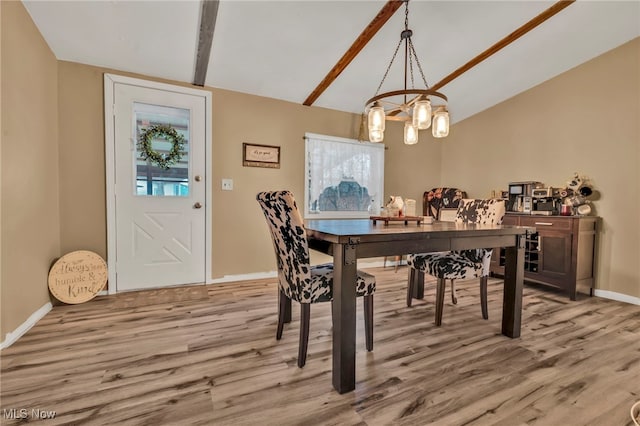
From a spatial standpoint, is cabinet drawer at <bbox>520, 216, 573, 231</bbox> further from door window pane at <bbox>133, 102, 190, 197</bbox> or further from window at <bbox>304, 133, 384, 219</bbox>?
door window pane at <bbox>133, 102, 190, 197</bbox>

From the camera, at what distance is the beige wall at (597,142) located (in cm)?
286

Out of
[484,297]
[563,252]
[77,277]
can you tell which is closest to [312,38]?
[484,297]

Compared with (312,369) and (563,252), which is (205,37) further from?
(563,252)

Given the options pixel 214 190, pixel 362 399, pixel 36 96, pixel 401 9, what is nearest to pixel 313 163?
pixel 214 190

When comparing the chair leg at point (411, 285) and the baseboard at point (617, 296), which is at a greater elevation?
the chair leg at point (411, 285)

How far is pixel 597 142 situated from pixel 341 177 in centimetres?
276

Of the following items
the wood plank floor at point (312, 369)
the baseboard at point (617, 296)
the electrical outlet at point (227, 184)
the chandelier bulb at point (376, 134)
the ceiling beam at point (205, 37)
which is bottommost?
the wood plank floor at point (312, 369)

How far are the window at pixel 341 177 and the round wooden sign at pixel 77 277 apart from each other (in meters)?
2.21

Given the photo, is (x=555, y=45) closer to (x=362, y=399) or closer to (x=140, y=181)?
(x=362, y=399)

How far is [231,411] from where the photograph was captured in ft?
4.30

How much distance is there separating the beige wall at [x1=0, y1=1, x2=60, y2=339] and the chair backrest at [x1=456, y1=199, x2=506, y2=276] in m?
3.21

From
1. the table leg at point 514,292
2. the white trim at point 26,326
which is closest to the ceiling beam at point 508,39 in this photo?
the table leg at point 514,292

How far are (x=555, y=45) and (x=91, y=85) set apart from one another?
4482 millimetres

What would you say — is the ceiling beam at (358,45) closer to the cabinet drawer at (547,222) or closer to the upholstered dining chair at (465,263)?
the upholstered dining chair at (465,263)
